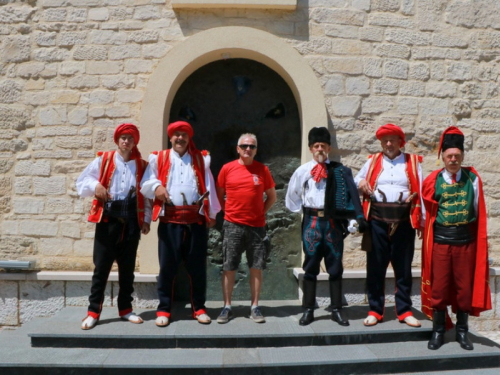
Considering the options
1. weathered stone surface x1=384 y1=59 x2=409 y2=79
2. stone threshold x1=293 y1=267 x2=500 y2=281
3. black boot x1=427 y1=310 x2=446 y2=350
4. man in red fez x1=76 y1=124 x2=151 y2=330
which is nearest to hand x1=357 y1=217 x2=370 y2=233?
black boot x1=427 y1=310 x2=446 y2=350

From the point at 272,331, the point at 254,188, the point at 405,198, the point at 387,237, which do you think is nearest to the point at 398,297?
the point at 387,237

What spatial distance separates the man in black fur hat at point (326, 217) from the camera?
4.34m

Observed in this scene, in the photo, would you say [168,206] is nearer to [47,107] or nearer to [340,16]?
[47,107]

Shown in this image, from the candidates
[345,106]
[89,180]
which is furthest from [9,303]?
[345,106]

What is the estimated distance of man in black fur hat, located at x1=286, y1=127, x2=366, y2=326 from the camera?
434 cm

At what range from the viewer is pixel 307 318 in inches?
173

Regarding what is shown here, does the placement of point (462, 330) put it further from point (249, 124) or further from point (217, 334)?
point (249, 124)

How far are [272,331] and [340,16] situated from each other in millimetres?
3560

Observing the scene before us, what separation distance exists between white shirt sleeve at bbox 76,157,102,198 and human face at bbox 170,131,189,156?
2.27 ft

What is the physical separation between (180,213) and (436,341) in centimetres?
248

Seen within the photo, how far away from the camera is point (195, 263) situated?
174 inches

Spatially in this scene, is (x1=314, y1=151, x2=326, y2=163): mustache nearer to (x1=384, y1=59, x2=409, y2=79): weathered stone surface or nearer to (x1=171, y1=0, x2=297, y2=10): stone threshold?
(x1=384, y1=59, x2=409, y2=79): weathered stone surface

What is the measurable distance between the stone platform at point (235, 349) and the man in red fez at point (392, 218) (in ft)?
0.87

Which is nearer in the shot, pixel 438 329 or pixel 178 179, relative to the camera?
pixel 438 329
